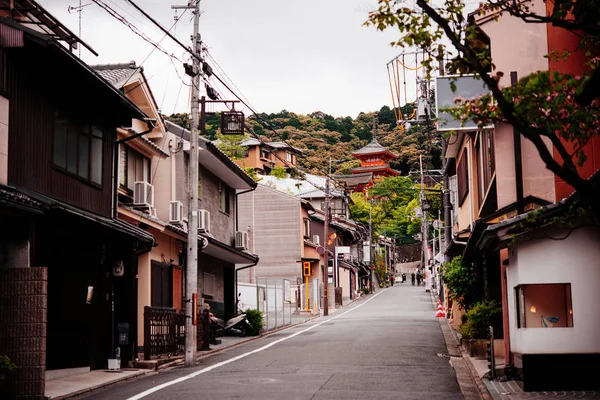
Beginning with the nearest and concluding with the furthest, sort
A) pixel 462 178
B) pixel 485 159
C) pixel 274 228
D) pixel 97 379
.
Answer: pixel 97 379 < pixel 485 159 < pixel 462 178 < pixel 274 228

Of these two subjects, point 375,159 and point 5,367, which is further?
point 375,159

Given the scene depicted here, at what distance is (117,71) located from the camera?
24.8m

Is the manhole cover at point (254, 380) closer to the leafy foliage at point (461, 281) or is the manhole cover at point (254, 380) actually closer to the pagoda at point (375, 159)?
the leafy foliage at point (461, 281)

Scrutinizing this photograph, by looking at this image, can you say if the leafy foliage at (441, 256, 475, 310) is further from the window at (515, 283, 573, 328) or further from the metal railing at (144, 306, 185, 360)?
the window at (515, 283, 573, 328)

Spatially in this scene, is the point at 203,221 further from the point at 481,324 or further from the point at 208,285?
the point at 481,324

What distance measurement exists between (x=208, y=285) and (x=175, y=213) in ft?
22.8

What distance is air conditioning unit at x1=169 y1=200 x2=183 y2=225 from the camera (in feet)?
87.8

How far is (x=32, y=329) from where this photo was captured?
45.0ft

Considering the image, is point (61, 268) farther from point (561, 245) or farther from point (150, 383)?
point (561, 245)

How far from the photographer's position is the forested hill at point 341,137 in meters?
107

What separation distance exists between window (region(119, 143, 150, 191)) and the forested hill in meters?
72.4

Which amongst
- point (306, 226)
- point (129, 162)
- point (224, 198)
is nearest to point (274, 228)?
point (306, 226)

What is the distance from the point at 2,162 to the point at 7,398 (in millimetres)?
4485

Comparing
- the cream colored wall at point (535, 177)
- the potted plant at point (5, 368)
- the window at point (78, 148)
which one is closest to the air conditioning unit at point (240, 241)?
the window at point (78, 148)
